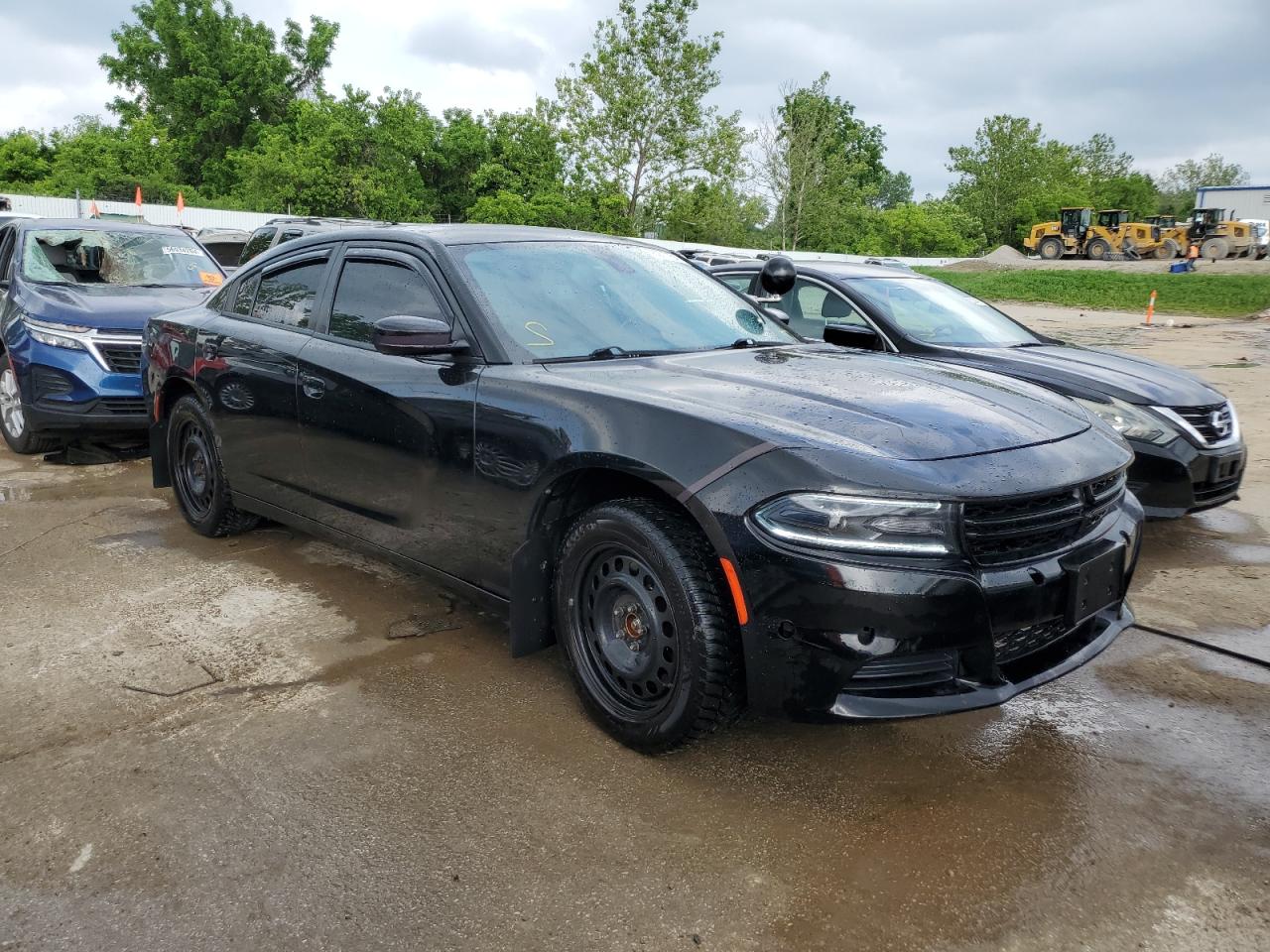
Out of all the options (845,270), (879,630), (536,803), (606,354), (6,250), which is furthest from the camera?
(6,250)

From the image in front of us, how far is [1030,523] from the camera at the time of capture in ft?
8.68

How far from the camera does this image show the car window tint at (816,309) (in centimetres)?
611

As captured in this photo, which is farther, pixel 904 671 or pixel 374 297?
pixel 374 297

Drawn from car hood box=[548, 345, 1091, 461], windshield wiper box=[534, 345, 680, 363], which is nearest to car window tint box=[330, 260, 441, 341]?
windshield wiper box=[534, 345, 680, 363]

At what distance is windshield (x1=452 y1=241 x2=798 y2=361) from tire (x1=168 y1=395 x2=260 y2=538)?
6.80ft

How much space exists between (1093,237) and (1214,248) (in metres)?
4.64

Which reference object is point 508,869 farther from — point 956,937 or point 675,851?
point 956,937

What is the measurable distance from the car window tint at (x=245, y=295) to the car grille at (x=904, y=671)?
3542 mm

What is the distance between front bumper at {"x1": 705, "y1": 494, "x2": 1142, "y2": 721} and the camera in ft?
8.05

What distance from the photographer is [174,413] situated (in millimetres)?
5273

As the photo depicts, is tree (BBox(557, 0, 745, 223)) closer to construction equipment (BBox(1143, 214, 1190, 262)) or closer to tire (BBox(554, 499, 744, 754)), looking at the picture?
construction equipment (BBox(1143, 214, 1190, 262))

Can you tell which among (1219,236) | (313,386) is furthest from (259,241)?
(1219,236)

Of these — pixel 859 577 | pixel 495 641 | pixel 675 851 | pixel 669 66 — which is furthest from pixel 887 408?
pixel 669 66

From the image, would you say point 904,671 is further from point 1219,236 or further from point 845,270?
point 1219,236
